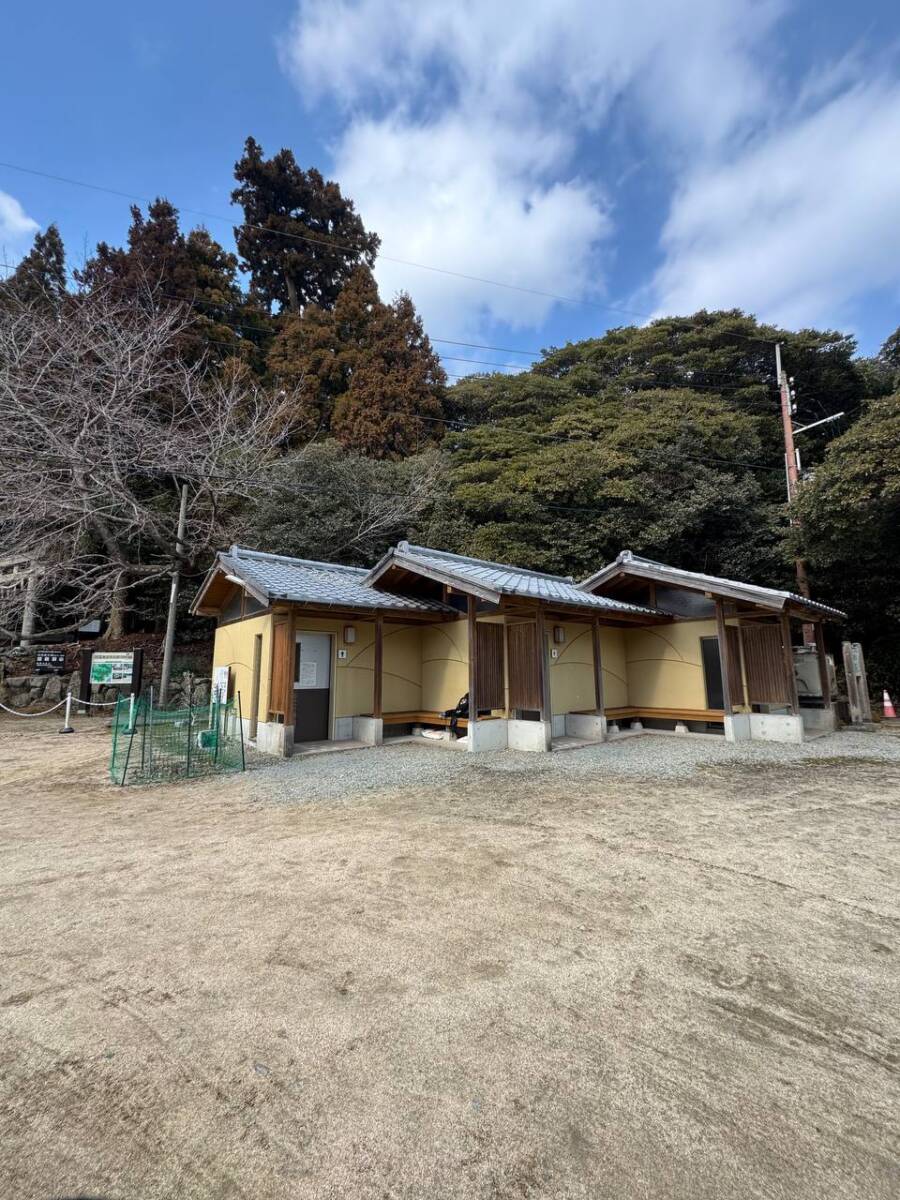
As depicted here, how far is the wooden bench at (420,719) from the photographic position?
9258 mm

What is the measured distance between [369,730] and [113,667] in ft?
23.1

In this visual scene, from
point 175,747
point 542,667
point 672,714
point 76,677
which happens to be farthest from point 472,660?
point 76,677

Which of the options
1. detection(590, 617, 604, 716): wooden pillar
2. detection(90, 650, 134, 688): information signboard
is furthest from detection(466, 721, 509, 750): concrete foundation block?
detection(90, 650, 134, 688): information signboard

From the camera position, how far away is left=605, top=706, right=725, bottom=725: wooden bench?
9836mm

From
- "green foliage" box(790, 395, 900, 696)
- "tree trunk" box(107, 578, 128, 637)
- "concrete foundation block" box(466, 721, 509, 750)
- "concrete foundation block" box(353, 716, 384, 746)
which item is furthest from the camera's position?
"tree trunk" box(107, 578, 128, 637)

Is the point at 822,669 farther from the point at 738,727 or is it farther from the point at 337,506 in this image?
the point at 337,506

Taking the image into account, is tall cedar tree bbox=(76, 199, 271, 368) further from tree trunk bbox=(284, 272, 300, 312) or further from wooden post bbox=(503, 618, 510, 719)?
wooden post bbox=(503, 618, 510, 719)

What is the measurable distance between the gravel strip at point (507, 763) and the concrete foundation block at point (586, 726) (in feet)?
0.97

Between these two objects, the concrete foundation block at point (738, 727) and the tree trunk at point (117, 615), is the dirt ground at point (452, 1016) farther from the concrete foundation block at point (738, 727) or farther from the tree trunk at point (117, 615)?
the tree trunk at point (117, 615)

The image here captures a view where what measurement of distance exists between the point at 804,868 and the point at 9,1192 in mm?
4145

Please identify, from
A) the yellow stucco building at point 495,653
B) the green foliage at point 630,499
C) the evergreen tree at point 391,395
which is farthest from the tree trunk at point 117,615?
the green foliage at point 630,499

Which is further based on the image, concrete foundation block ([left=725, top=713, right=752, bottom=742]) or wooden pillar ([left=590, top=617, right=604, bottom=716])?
wooden pillar ([left=590, top=617, right=604, bottom=716])

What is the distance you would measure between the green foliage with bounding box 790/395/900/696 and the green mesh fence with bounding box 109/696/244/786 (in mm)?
12968

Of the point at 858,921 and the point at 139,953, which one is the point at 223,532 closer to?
the point at 139,953
